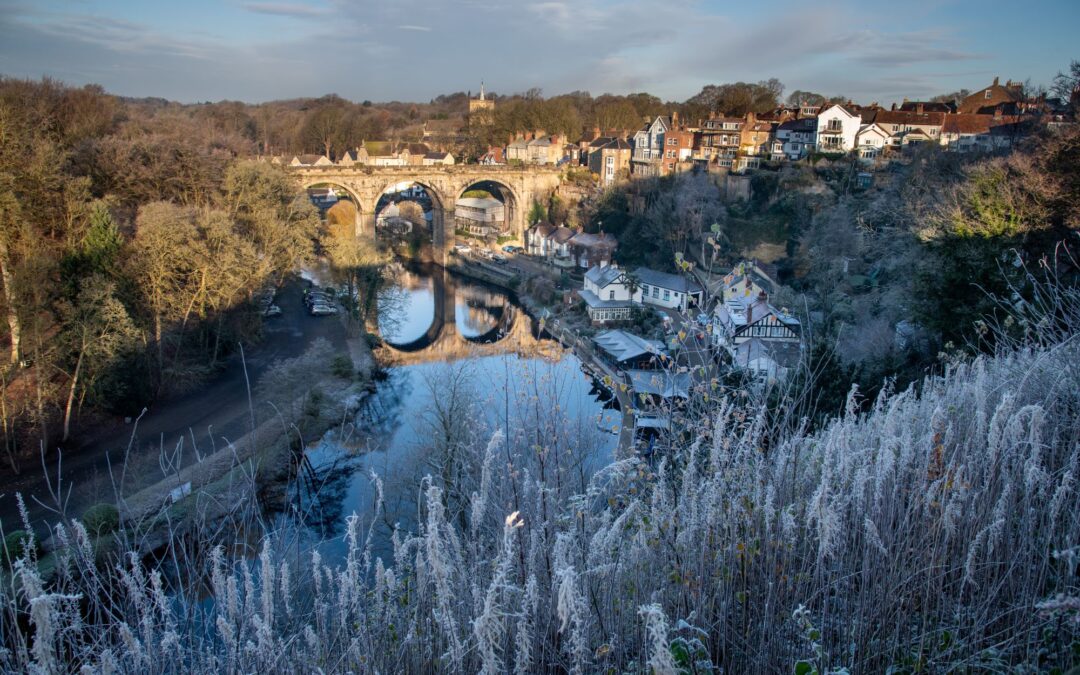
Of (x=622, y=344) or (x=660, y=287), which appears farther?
(x=660, y=287)

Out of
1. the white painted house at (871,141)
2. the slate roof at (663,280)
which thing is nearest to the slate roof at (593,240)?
the slate roof at (663,280)

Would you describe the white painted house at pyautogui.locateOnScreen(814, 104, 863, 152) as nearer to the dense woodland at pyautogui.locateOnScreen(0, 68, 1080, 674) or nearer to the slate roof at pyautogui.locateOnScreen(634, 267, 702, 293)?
the dense woodland at pyautogui.locateOnScreen(0, 68, 1080, 674)

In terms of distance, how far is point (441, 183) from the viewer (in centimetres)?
2756

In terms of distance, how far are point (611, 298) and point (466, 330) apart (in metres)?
4.06

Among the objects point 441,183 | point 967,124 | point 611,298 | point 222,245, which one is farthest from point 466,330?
point 967,124

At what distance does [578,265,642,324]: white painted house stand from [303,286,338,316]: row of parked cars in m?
6.77

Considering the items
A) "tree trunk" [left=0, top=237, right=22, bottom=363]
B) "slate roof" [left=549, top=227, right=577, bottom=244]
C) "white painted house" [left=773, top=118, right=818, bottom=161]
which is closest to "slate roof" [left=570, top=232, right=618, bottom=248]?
"slate roof" [left=549, top=227, right=577, bottom=244]

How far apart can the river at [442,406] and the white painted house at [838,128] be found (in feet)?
40.3

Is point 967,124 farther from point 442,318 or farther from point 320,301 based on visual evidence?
point 320,301

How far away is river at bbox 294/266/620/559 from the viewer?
496 cm

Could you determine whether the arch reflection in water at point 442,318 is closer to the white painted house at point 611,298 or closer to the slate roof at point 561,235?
the white painted house at point 611,298

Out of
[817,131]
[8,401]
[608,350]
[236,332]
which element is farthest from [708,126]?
[8,401]

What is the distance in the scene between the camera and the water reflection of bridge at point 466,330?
50.4ft

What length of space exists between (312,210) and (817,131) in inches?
679
